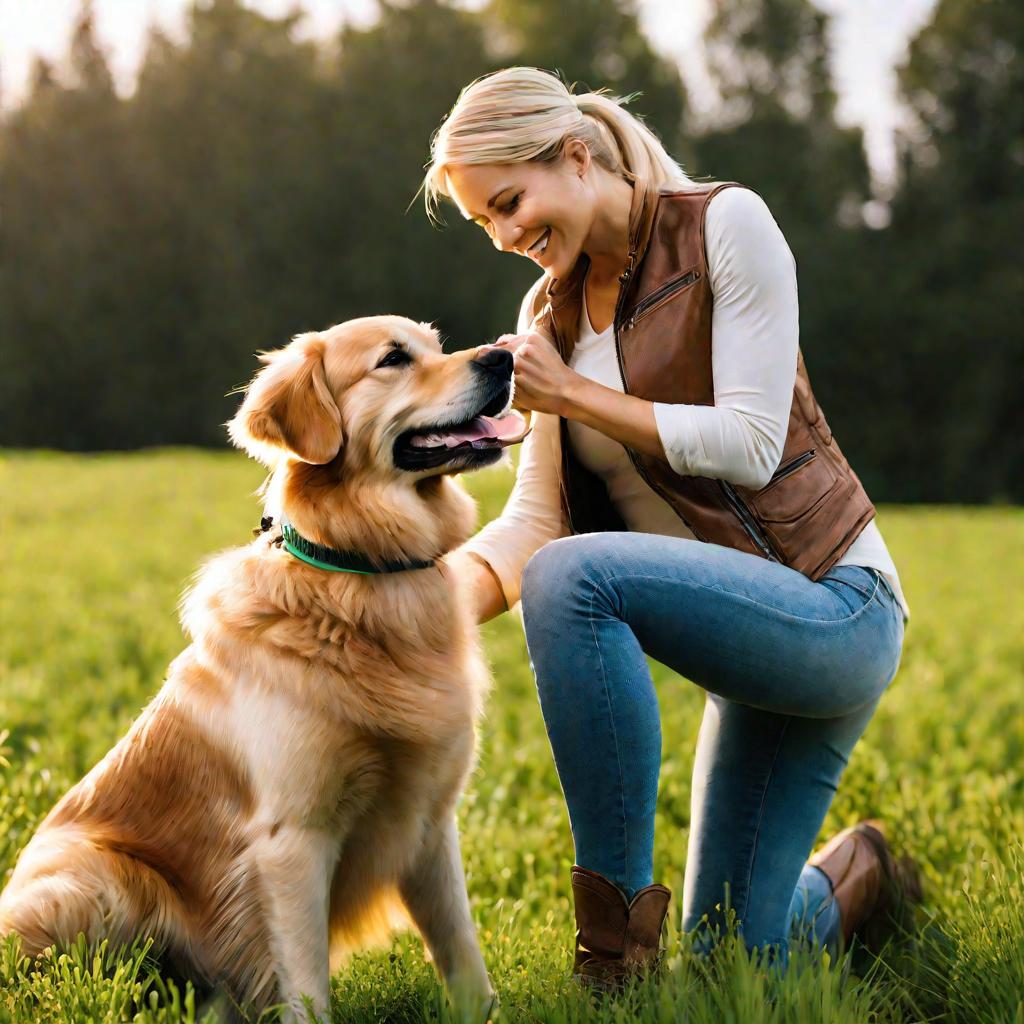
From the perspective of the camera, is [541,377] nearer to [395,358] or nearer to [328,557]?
[395,358]

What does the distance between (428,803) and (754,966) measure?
2.57 ft

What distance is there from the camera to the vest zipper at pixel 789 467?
264cm

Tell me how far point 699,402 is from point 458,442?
1.95ft

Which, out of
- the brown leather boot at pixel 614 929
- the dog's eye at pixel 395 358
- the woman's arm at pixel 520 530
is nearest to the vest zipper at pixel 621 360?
the woman's arm at pixel 520 530

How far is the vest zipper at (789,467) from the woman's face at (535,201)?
72 cm

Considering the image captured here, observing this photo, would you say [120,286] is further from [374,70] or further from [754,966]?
[754,966]

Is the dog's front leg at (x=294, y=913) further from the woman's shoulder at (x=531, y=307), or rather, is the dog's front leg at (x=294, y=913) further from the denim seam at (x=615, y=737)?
the woman's shoulder at (x=531, y=307)

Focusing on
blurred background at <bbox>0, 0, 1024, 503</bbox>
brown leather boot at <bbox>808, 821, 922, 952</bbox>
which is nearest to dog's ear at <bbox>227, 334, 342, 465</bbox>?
brown leather boot at <bbox>808, 821, 922, 952</bbox>

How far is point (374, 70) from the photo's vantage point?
31797mm

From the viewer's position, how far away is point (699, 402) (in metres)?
2.70

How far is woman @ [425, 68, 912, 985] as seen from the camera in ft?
8.00

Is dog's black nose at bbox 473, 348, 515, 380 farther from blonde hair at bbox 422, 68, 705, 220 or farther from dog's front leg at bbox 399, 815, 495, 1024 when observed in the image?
dog's front leg at bbox 399, 815, 495, 1024

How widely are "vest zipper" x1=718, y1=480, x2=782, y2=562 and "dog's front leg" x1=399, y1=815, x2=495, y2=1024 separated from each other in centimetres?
98

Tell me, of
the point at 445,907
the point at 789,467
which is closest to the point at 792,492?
the point at 789,467
